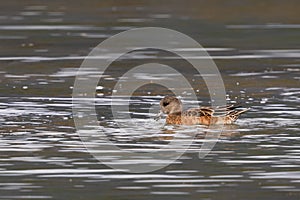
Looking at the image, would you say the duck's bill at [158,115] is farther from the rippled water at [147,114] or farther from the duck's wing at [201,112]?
the duck's wing at [201,112]

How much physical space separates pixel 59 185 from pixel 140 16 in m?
16.3

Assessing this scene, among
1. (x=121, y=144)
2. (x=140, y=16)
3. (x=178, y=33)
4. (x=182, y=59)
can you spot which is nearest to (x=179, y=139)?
(x=121, y=144)

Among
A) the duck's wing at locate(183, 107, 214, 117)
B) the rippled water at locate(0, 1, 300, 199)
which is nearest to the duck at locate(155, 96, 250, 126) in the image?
the duck's wing at locate(183, 107, 214, 117)

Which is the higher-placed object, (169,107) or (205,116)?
(169,107)

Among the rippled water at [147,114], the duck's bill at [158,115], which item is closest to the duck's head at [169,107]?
the duck's bill at [158,115]

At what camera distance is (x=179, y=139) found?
41.5 ft

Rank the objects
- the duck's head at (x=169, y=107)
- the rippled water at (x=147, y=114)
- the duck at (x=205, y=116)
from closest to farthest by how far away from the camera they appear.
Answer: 1. the rippled water at (x=147, y=114)
2. the duck at (x=205, y=116)
3. the duck's head at (x=169, y=107)

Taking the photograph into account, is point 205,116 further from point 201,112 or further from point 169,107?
point 169,107

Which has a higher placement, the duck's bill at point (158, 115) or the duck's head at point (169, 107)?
the duck's head at point (169, 107)

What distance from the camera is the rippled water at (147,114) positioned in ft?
34.2

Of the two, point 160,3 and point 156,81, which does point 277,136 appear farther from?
point 160,3

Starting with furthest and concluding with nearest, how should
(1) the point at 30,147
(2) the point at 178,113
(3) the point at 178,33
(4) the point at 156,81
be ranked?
(3) the point at 178,33 → (4) the point at 156,81 → (2) the point at 178,113 → (1) the point at 30,147

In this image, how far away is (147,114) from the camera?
14.4 m

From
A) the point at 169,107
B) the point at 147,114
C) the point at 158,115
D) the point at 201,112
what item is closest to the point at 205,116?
the point at 201,112
